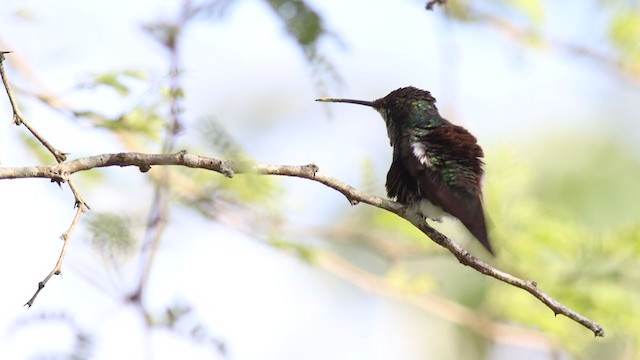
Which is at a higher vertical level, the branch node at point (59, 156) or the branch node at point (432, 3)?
the branch node at point (432, 3)

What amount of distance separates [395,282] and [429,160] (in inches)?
89.0

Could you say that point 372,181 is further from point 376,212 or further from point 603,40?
point 603,40

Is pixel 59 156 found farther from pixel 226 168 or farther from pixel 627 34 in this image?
pixel 627 34

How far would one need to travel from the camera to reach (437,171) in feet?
12.9

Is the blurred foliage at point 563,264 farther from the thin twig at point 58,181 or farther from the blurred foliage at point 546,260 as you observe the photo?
the thin twig at point 58,181

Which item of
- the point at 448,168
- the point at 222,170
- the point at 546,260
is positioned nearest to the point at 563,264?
the point at 546,260

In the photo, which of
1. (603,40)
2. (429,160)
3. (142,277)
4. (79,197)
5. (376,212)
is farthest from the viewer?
(603,40)

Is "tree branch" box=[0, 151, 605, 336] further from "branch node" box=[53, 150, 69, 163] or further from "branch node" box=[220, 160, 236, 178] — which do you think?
"branch node" box=[53, 150, 69, 163]

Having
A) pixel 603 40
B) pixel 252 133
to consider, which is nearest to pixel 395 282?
pixel 603 40

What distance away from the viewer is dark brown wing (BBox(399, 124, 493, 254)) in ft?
12.1

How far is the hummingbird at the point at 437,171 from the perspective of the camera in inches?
146

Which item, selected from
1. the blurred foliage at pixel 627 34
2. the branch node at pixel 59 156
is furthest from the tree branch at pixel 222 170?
the blurred foliage at pixel 627 34

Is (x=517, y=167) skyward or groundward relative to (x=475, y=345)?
groundward

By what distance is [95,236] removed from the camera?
2.95 m
